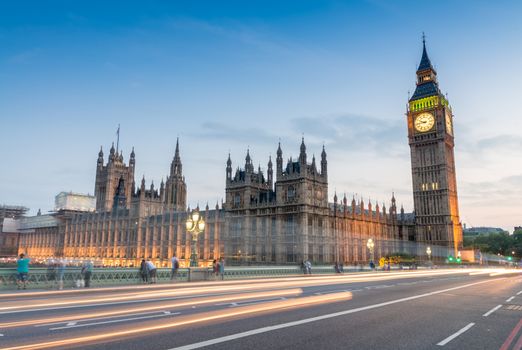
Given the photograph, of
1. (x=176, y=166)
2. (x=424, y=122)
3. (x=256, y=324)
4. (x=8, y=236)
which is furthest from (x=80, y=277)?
(x=8, y=236)

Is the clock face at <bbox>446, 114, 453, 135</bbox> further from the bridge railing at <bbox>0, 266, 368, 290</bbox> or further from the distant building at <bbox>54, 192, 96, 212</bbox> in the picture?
the distant building at <bbox>54, 192, 96, 212</bbox>

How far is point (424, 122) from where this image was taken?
10769 centimetres

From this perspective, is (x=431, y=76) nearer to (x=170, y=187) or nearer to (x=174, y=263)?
(x=170, y=187)

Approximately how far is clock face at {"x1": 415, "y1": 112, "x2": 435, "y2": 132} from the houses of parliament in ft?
0.88

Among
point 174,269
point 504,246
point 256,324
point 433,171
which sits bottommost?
point 256,324

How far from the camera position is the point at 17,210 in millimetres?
168000

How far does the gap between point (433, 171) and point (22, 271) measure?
9917 centimetres

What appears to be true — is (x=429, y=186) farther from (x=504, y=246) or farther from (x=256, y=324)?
(x=256, y=324)

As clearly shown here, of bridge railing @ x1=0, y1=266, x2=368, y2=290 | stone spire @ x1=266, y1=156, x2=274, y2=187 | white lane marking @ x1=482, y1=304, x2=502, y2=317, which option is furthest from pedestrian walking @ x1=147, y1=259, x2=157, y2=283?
stone spire @ x1=266, y1=156, x2=274, y2=187

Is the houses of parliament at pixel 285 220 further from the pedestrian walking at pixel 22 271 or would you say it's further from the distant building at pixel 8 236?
the pedestrian walking at pixel 22 271

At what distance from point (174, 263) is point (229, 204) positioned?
55768mm

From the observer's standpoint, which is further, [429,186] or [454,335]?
[429,186]

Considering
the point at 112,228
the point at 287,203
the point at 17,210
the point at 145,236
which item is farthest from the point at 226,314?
the point at 17,210

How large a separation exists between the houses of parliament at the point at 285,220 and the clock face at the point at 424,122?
268mm
